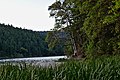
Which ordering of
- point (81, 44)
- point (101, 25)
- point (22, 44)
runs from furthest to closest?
1. point (22, 44)
2. point (81, 44)
3. point (101, 25)

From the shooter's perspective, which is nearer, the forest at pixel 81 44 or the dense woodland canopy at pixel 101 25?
the forest at pixel 81 44

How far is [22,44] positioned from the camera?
385ft

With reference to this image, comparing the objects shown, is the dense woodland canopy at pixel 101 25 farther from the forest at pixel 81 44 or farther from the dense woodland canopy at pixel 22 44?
the dense woodland canopy at pixel 22 44

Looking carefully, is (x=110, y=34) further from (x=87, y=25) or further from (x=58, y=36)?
(x=58, y=36)

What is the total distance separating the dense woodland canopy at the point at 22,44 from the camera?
10350cm

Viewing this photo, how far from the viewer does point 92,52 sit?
2508 cm

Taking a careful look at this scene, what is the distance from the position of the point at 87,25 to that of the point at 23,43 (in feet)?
312

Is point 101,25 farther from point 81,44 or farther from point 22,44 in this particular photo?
point 22,44

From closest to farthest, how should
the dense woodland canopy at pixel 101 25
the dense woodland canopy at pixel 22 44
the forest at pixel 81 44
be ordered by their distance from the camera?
1. the forest at pixel 81 44
2. the dense woodland canopy at pixel 101 25
3. the dense woodland canopy at pixel 22 44

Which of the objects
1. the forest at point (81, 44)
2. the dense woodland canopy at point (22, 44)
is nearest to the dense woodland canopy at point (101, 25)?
the forest at point (81, 44)

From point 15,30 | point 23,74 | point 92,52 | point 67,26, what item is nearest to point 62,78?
point 23,74

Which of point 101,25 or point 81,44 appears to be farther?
point 81,44

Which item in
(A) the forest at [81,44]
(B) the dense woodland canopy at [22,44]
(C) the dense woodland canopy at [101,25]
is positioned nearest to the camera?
(A) the forest at [81,44]

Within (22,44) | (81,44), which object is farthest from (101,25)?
(22,44)
